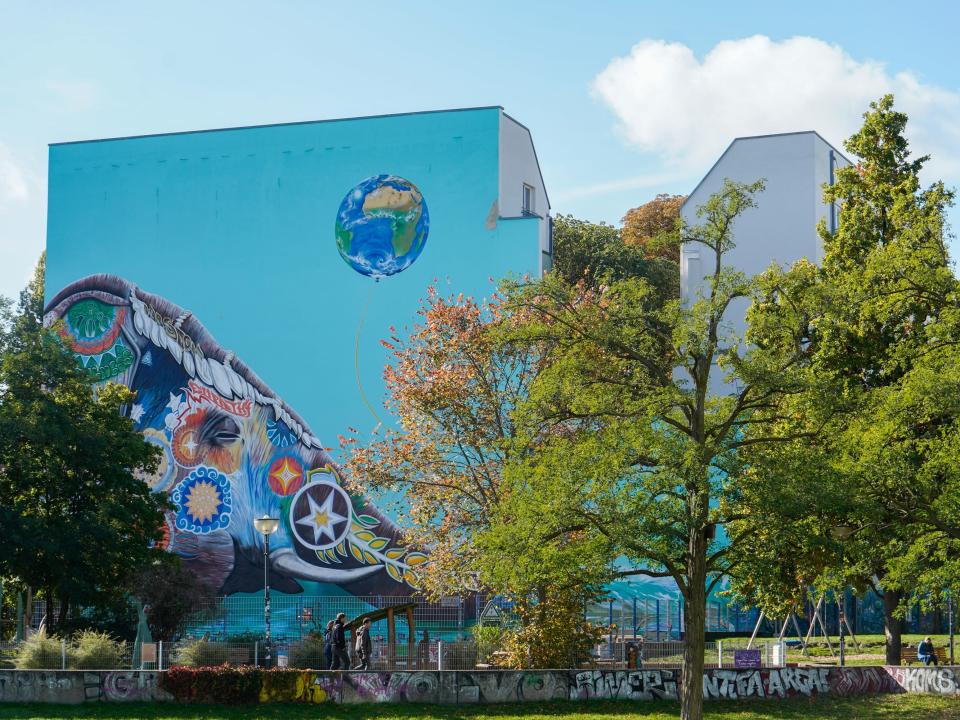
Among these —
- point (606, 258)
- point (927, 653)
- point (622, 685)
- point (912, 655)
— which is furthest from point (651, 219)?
point (622, 685)

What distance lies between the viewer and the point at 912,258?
24.4 metres

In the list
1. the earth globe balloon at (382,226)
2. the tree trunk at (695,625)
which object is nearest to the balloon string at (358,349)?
the earth globe balloon at (382,226)

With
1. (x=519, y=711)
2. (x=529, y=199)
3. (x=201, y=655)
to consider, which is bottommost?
(x=519, y=711)

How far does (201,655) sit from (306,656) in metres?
3.25

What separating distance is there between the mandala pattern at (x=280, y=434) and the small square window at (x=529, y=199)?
40.9 feet

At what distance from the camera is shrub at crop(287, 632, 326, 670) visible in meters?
31.2

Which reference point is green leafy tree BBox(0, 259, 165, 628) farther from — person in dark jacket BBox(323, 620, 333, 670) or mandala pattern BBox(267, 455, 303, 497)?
mandala pattern BBox(267, 455, 303, 497)

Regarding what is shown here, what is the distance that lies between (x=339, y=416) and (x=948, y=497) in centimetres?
2785

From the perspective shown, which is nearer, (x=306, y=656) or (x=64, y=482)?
(x=306, y=656)

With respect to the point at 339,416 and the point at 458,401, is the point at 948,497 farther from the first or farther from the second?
the point at 339,416

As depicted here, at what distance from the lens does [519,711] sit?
26500 mm

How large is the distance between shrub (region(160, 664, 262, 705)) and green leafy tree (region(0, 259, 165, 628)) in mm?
7708

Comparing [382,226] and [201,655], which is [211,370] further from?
[201,655]

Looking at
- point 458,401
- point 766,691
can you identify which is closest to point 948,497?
point 766,691
